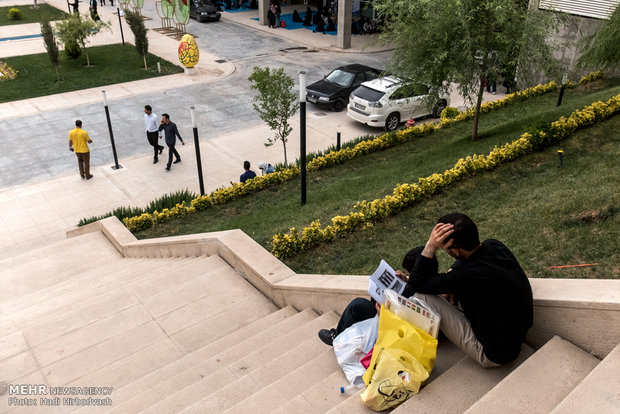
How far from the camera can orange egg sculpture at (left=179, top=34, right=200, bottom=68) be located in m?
21.0

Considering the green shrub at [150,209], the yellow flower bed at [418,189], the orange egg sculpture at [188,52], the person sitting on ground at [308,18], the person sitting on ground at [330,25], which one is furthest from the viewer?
the person sitting on ground at [308,18]

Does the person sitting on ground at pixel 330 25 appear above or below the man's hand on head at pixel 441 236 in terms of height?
below

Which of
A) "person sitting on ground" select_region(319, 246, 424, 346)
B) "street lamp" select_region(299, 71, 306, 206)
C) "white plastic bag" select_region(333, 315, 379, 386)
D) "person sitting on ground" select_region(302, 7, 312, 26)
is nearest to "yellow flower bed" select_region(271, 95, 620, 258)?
"street lamp" select_region(299, 71, 306, 206)

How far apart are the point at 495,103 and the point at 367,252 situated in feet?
32.9

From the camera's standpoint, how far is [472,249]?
157 inches

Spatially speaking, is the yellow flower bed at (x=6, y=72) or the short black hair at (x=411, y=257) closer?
the short black hair at (x=411, y=257)

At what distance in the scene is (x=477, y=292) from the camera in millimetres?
3883

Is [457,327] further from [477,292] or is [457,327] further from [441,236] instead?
[441,236]

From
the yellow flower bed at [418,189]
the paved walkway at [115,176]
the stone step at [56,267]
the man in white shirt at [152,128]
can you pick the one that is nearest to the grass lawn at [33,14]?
the paved walkway at [115,176]

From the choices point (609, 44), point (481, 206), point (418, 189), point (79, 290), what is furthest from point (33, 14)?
point (481, 206)

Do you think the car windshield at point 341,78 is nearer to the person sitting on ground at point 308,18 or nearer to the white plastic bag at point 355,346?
the person sitting on ground at point 308,18

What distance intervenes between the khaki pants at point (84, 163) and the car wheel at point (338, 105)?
8.00 metres

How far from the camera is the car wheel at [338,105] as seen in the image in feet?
58.6

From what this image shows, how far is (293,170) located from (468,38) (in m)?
4.37
